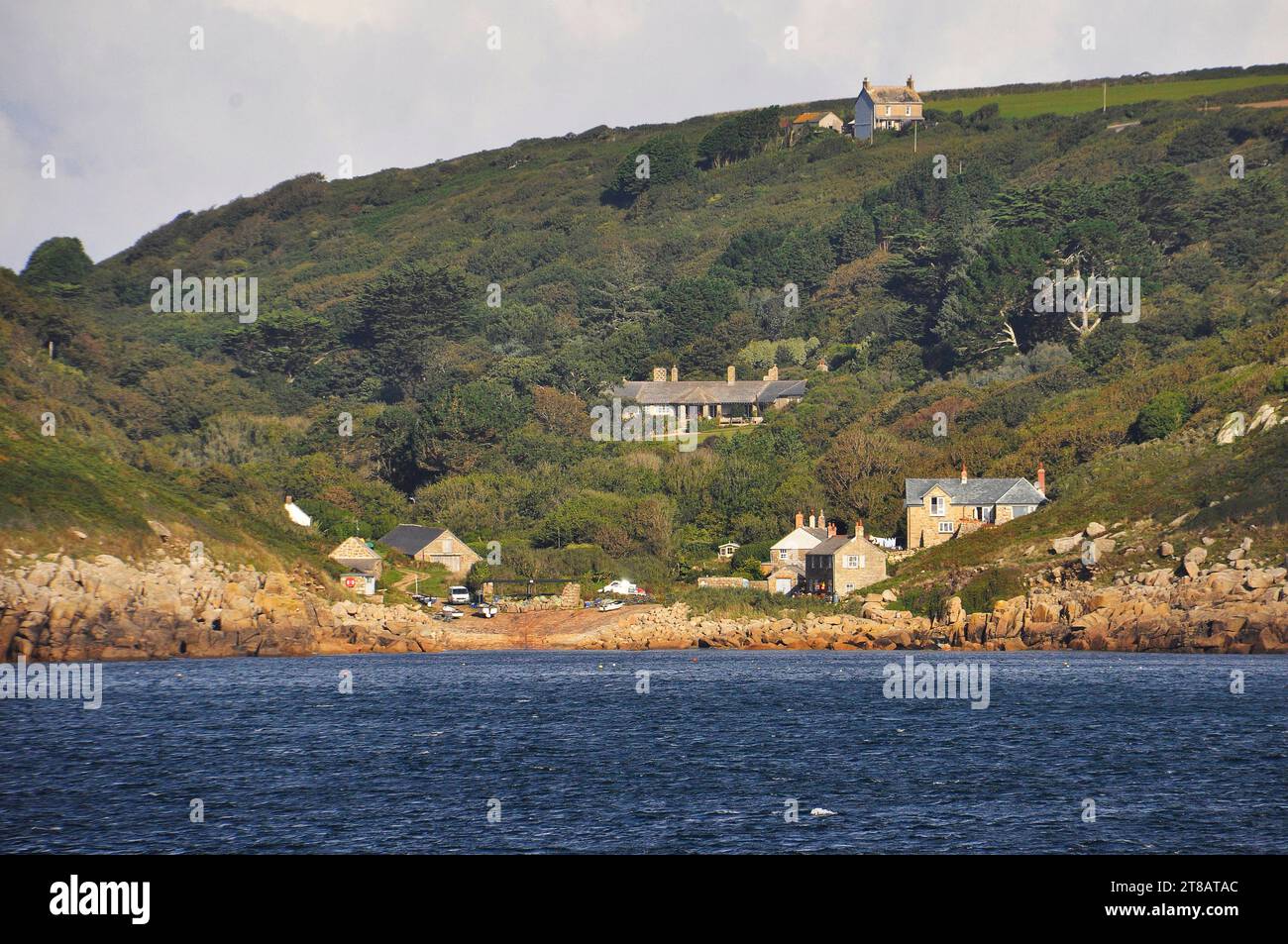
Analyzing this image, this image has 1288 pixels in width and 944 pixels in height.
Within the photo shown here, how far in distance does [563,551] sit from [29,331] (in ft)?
227

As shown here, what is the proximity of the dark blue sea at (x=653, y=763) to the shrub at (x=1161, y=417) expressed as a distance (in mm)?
29506

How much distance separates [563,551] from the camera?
93.4m

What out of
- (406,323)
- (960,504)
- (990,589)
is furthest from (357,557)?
(406,323)

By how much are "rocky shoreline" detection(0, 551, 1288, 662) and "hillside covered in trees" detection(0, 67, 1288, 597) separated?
4094 mm

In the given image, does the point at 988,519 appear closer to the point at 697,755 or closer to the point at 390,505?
the point at 390,505

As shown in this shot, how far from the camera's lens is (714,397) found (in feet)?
470

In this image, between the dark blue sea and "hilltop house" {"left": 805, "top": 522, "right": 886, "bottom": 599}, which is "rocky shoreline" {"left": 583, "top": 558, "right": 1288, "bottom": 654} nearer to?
"hilltop house" {"left": 805, "top": 522, "right": 886, "bottom": 599}

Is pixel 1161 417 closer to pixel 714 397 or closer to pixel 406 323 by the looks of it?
pixel 714 397

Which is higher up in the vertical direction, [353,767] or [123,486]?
[123,486]

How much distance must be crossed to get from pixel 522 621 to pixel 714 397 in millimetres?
61150

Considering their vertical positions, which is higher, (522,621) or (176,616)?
(176,616)
